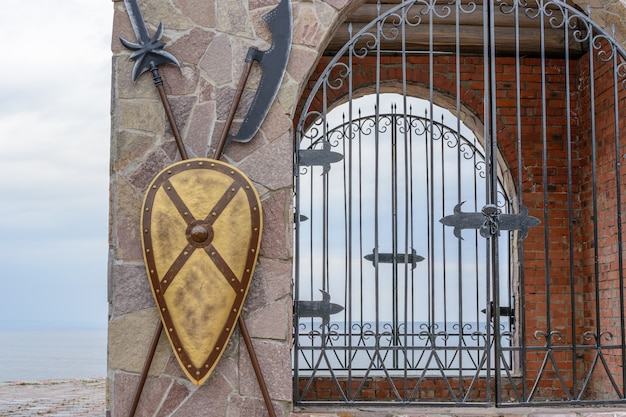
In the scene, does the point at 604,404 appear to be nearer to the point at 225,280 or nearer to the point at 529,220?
the point at 529,220

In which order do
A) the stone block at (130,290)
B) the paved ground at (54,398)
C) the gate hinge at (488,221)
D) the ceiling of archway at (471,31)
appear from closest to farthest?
the stone block at (130,290) < the gate hinge at (488,221) < the ceiling of archway at (471,31) < the paved ground at (54,398)

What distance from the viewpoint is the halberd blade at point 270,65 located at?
173 inches

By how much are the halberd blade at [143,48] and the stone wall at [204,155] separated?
0.16 feet

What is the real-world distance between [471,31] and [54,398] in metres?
5.56

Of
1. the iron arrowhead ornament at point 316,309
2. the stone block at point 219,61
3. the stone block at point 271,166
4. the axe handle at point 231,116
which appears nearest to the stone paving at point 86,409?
the iron arrowhead ornament at point 316,309

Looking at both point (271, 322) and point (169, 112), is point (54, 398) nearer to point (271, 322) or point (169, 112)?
point (271, 322)

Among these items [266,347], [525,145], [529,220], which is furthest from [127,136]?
[525,145]

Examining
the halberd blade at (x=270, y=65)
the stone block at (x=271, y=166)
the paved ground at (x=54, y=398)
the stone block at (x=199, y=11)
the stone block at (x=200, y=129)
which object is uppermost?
the stone block at (x=199, y=11)

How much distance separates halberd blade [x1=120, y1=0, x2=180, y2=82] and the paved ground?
361cm

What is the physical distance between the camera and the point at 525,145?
7.50m

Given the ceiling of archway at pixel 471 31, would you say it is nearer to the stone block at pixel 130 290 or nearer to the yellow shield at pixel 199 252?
the yellow shield at pixel 199 252

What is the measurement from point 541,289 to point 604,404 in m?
2.66

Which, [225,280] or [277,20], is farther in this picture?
[277,20]

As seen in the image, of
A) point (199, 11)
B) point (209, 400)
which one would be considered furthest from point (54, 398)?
point (199, 11)
